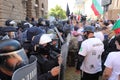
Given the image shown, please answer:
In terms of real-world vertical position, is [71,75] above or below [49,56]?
below

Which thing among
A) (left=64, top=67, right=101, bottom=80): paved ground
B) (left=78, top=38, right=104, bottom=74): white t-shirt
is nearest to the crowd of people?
(left=78, top=38, right=104, bottom=74): white t-shirt

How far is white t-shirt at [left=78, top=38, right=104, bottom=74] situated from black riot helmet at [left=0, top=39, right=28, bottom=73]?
3018mm

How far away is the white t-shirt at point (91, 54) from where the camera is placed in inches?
221

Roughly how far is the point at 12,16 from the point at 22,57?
11.4 meters

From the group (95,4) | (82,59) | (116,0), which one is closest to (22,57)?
(82,59)

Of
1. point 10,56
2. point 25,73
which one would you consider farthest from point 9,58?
point 25,73

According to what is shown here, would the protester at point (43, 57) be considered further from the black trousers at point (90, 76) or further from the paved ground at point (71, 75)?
the paved ground at point (71, 75)

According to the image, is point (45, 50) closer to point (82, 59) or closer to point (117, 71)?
point (117, 71)

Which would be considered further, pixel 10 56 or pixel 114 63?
pixel 114 63

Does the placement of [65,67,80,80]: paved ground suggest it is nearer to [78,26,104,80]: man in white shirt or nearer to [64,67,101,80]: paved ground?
[64,67,101,80]: paved ground

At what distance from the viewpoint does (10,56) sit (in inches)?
103

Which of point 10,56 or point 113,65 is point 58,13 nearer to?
point 113,65

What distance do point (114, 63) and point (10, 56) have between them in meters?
1.88

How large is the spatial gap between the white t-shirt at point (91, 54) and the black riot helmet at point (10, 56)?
3018mm
